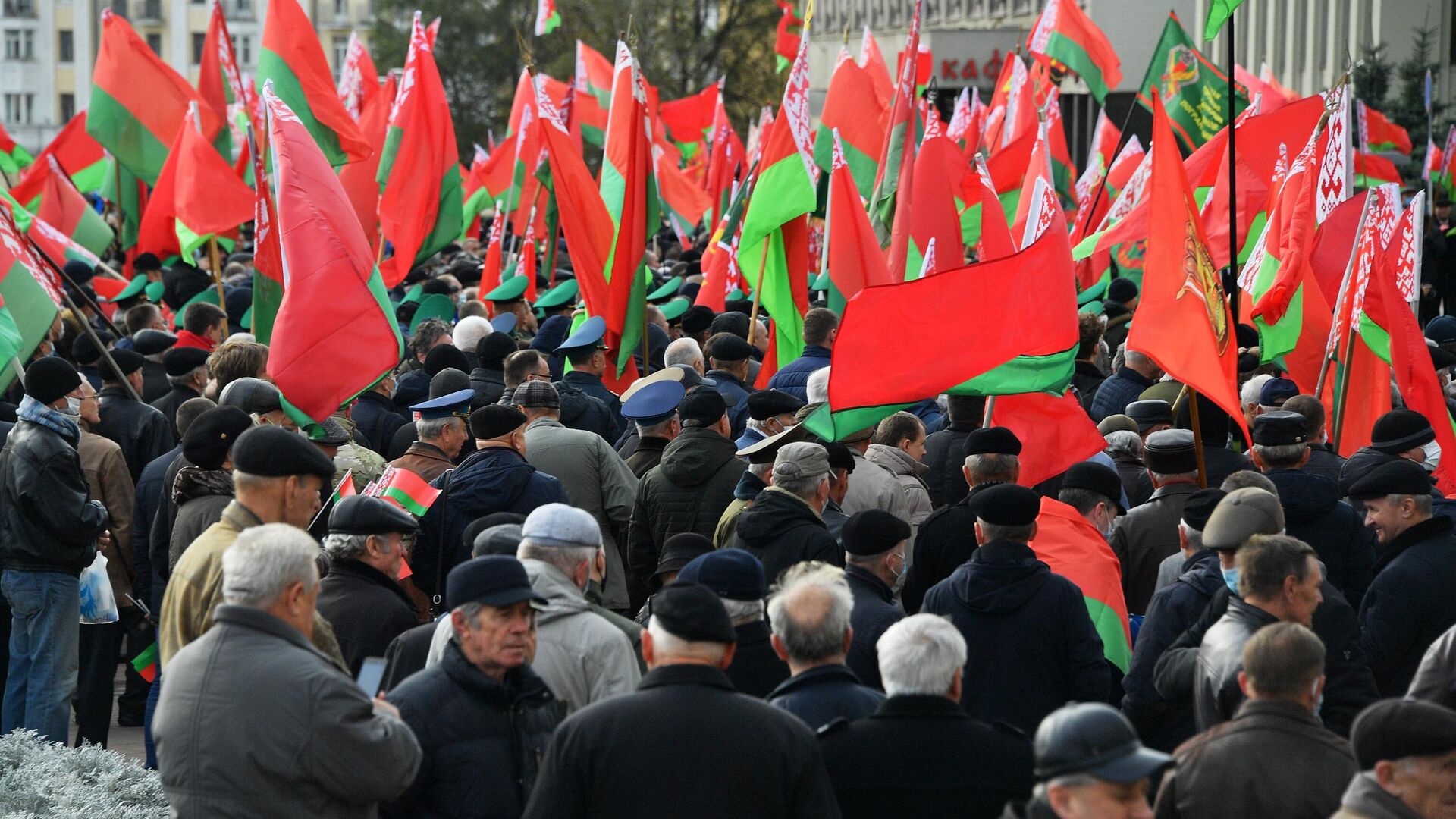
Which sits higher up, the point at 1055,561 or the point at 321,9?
the point at 321,9

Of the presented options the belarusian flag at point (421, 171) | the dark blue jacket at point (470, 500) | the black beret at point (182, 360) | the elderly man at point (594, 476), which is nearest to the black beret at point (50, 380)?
the dark blue jacket at point (470, 500)

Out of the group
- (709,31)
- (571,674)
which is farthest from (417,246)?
(709,31)

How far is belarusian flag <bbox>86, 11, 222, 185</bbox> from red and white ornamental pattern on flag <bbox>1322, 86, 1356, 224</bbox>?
32.9 feet

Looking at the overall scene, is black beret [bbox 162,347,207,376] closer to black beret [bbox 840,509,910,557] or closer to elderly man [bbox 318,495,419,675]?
elderly man [bbox 318,495,419,675]

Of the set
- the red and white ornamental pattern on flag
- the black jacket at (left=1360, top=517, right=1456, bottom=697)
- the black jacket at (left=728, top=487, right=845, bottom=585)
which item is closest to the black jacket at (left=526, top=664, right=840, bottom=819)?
the black jacket at (left=728, top=487, right=845, bottom=585)

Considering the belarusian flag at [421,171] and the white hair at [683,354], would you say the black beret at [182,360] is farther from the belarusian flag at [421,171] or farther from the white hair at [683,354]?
the belarusian flag at [421,171]

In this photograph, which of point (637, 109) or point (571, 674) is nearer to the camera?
point (571, 674)

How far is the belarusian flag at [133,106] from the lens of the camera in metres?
16.6

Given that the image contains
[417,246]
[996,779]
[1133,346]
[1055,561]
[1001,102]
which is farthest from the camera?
[1001,102]

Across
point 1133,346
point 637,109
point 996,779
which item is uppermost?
point 637,109

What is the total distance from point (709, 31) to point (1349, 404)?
1906 inches

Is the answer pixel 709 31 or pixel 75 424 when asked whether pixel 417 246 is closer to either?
pixel 75 424

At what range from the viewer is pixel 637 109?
11.8 metres

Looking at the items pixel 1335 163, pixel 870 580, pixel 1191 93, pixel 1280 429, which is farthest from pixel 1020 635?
pixel 1191 93
